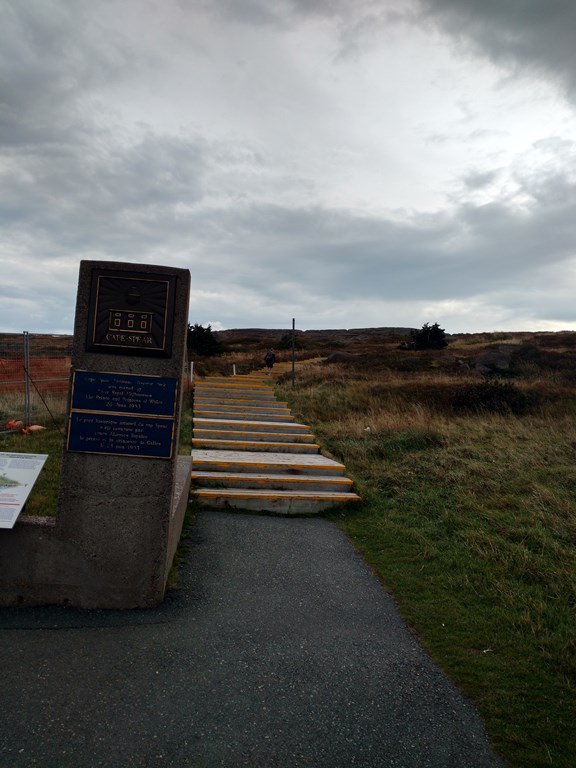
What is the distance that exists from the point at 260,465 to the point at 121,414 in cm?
458

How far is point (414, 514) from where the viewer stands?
7242 mm

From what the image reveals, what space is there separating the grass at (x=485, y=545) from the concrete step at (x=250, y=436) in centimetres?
59

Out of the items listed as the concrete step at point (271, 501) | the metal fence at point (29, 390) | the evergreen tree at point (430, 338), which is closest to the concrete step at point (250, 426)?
the metal fence at point (29, 390)

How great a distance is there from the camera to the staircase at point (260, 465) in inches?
296

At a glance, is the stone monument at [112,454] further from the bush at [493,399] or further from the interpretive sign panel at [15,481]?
the bush at [493,399]

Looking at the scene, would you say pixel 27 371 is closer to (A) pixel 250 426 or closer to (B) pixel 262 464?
(A) pixel 250 426

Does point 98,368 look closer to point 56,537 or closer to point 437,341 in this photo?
point 56,537

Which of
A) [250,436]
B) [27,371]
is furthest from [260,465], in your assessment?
[27,371]

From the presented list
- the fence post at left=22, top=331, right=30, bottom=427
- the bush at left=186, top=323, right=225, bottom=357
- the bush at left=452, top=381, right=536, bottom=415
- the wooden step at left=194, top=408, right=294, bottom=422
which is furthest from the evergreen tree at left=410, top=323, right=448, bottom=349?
the fence post at left=22, top=331, right=30, bottom=427

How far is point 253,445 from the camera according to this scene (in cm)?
1066

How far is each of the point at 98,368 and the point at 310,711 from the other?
2959 millimetres

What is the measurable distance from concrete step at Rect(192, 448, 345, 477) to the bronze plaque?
14.7 feet

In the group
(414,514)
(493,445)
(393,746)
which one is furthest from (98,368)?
(493,445)

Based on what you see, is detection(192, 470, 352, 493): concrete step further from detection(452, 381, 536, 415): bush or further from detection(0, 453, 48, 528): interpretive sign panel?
detection(452, 381, 536, 415): bush
